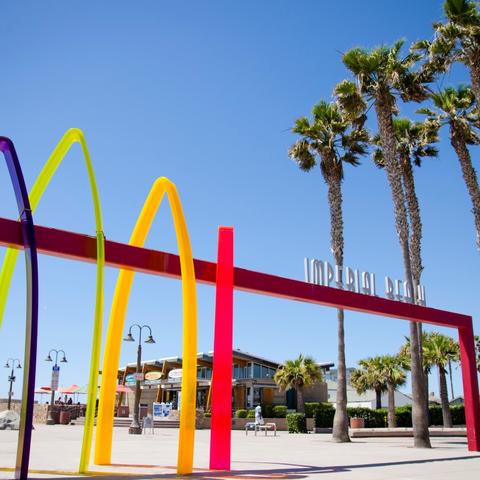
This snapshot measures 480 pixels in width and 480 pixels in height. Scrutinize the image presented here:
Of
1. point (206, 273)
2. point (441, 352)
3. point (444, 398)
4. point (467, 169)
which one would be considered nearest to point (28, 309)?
point (206, 273)

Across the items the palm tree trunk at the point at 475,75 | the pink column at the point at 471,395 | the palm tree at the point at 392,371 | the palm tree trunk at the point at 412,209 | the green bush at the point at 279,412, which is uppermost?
the palm tree trunk at the point at 475,75

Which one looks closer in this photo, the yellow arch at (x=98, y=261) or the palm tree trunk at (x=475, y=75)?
the yellow arch at (x=98, y=261)

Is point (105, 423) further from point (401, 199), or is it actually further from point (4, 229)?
point (401, 199)

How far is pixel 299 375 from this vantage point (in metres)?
44.6

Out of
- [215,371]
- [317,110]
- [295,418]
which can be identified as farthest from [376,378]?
[215,371]

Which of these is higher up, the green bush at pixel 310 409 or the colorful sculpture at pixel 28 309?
the colorful sculpture at pixel 28 309

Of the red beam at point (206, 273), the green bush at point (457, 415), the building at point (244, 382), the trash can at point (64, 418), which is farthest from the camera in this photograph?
the building at point (244, 382)

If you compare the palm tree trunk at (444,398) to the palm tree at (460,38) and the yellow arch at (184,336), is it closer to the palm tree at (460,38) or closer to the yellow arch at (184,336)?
the palm tree at (460,38)

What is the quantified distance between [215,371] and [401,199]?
14.9 meters

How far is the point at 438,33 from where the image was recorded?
2375cm

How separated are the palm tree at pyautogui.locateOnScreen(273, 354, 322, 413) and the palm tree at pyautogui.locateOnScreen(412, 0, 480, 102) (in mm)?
27465

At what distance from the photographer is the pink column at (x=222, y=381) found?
11977 millimetres

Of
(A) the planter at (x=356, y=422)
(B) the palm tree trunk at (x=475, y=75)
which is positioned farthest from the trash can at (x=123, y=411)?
(B) the palm tree trunk at (x=475, y=75)

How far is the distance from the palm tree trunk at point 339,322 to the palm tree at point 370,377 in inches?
908
